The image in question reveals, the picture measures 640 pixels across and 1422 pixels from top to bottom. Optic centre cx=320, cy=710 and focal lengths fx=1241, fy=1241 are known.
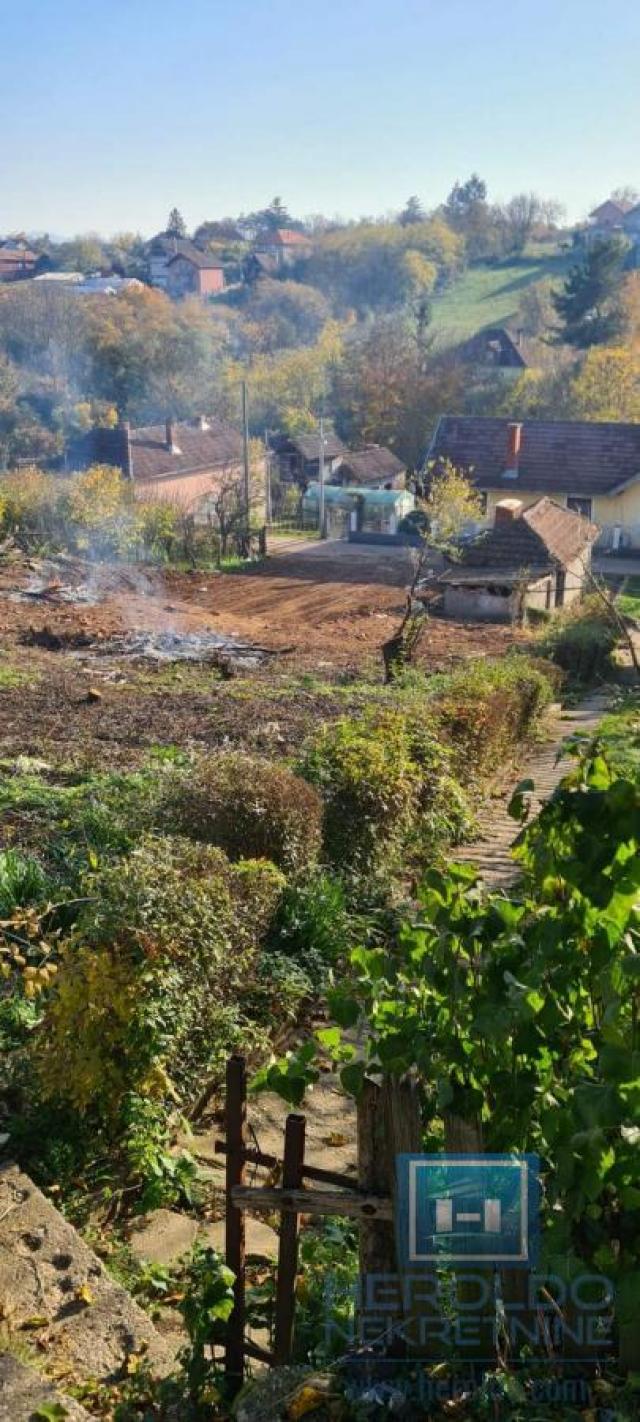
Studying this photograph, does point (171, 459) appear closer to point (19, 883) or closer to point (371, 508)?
point (371, 508)

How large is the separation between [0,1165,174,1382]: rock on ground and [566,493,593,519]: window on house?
42150mm

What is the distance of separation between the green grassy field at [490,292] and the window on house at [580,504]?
1646 inches

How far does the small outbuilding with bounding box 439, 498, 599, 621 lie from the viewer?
107ft

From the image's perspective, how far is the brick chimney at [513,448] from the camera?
4528cm

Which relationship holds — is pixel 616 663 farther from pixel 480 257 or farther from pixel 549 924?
pixel 480 257

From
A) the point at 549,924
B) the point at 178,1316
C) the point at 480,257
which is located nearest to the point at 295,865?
the point at 178,1316

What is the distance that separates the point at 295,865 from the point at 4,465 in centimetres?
5287

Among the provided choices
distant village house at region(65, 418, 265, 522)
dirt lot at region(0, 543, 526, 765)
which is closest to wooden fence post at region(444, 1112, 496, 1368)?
dirt lot at region(0, 543, 526, 765)

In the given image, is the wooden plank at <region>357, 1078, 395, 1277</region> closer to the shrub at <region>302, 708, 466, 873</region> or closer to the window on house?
the shrub at <region>302, 708, 466, 873</region>

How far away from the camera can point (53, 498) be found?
138 ft

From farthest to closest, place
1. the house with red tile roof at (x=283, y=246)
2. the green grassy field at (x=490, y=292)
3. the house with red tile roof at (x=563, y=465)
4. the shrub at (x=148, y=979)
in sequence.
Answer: the house with red tile roof at (x=283, y=246)
the green grassy field at (x=490, y=292)
the house with red tile roof at (x=563, y=465)
the shrub at (x=148, y=979)

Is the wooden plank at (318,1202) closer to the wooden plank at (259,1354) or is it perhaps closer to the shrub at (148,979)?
the wooden plank at (259,1354)

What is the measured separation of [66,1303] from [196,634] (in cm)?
2318

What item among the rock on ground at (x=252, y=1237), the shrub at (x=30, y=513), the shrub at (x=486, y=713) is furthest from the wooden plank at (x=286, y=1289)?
the shrub at (x=30, y=513)
